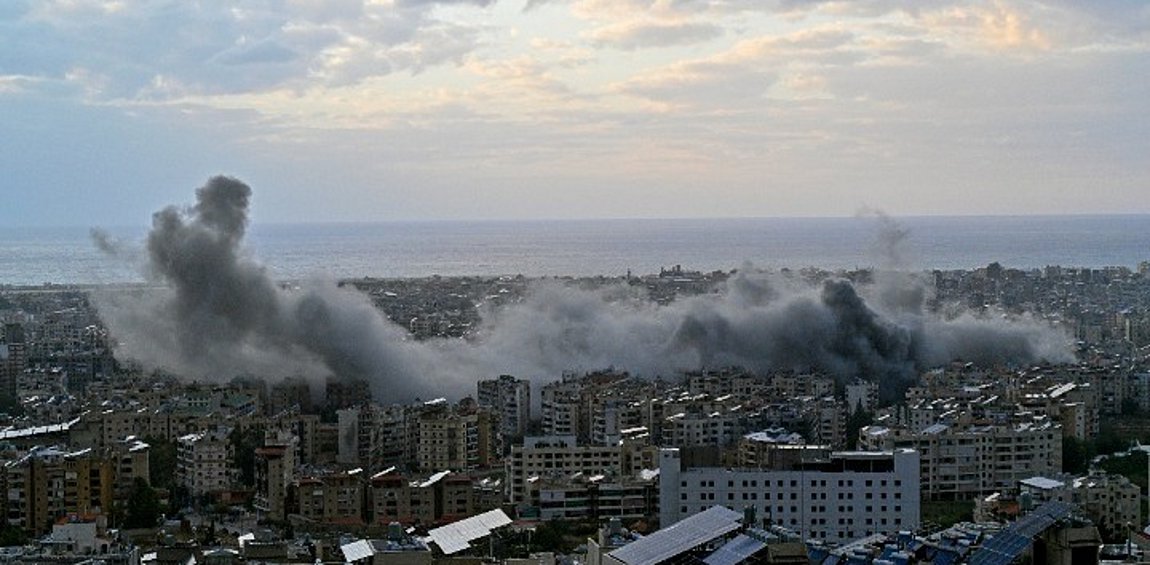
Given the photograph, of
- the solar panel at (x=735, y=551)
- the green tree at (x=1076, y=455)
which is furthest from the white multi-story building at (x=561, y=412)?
the solar panel at (x=735, y=551)

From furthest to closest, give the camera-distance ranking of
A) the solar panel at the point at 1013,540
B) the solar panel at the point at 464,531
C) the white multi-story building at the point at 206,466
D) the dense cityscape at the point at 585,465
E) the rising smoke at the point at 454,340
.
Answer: the rising smoke at the point at 454,340
the white multi-story building at the point at 206,466
the solar panel at the point at 464,531
the dense cityscape at the point at 585,465
the solar panel at the point at 1013,540

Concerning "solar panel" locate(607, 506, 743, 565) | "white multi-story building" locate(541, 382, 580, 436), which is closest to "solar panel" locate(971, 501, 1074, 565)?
"solar panel" locate(607, 506, 743, 565)

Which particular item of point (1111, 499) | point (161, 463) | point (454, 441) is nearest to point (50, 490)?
point (161, 463)

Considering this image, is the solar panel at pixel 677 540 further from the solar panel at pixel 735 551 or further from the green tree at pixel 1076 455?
the green tree at pixel 1076 455

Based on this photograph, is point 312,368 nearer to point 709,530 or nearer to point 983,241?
point 709,530

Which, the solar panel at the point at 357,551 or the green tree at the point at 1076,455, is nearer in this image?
the solar panel at the point at 357,551

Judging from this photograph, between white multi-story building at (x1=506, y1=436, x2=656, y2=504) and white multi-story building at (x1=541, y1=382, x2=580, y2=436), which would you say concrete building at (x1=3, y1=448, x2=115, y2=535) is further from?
white multi-story building at (x1=541, y1=382, x2=580, y2=436)
